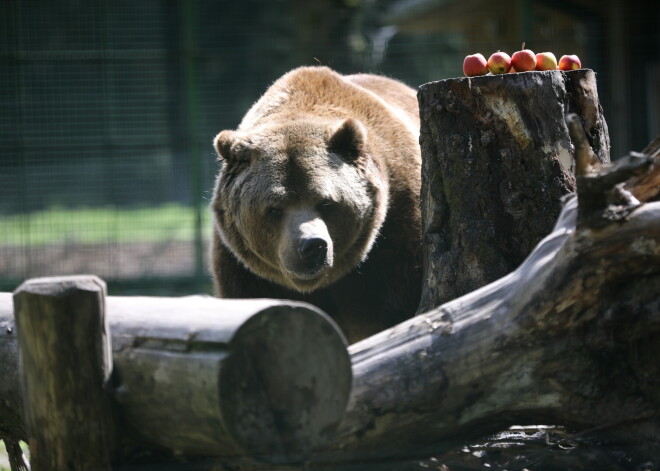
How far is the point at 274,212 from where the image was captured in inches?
163

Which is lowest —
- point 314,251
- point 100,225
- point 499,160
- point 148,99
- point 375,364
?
point 100,225

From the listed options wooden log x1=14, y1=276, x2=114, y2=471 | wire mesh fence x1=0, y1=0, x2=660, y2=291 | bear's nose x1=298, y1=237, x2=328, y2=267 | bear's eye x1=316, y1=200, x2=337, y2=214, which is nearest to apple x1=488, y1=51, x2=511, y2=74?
bear's eye x1=316, y1=200, x2=337, y2=214

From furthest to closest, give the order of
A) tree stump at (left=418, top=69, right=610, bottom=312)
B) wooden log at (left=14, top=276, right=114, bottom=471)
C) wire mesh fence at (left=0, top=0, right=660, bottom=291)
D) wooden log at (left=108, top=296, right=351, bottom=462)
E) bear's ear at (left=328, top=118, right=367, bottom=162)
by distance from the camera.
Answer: wire mesh fence at (left=0, top=0, right=660, bottom=291)
bear's ear at (left=328, top=118, right=367, bottom=162)
tree stump at (left=418, top=69, right=610, bottom=312)
wooden log at (left=14, top=276, right=114, bottom=471)
wooden log at (left=108, top=296, right=351, bottom=462)

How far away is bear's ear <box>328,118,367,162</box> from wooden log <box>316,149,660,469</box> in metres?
1.63

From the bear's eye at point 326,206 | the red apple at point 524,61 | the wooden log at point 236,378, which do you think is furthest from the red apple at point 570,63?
the wooden log at point 236,378

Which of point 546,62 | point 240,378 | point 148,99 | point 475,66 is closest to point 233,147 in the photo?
point 475,66

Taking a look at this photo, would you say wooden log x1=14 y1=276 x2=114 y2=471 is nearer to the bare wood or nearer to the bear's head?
the bare wood

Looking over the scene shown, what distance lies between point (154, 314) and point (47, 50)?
7513 millimetres

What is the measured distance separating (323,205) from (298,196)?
127 millimetres

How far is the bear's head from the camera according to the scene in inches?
161

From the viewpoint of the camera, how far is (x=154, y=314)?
251 centimetres

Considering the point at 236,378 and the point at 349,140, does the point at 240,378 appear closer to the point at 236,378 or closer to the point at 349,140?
the point at 236,378

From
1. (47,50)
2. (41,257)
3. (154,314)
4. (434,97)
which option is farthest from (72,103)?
(154,314)

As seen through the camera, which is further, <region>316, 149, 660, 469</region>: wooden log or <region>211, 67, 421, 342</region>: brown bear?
<region>211, 67, 421, 342</region>: brown bear
